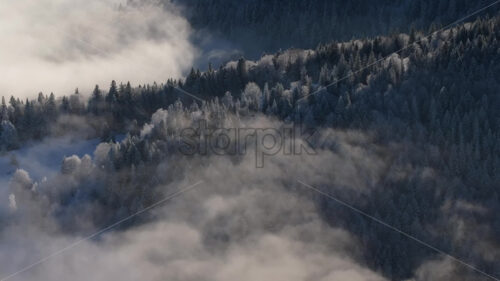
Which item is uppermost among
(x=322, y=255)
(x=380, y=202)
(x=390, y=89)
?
(x=390, y=89)

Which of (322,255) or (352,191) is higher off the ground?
(352,191)

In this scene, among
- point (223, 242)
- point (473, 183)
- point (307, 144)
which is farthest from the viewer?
point (307, 144)

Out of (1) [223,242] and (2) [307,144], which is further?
(2) [307,144]

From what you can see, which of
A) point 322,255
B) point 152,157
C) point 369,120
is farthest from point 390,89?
point 152,157

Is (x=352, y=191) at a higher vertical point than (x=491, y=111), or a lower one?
lower

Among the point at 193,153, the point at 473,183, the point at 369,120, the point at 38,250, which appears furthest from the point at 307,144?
the point at 38,250

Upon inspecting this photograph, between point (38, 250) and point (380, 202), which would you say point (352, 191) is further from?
point (38, 250)

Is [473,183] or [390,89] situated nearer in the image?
[473,183]

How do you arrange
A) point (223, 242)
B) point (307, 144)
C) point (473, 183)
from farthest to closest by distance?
1. point (307, 144)
2. point (223, 242)
3. point (473, 183)

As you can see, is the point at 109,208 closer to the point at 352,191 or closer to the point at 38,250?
the point at 38,250
